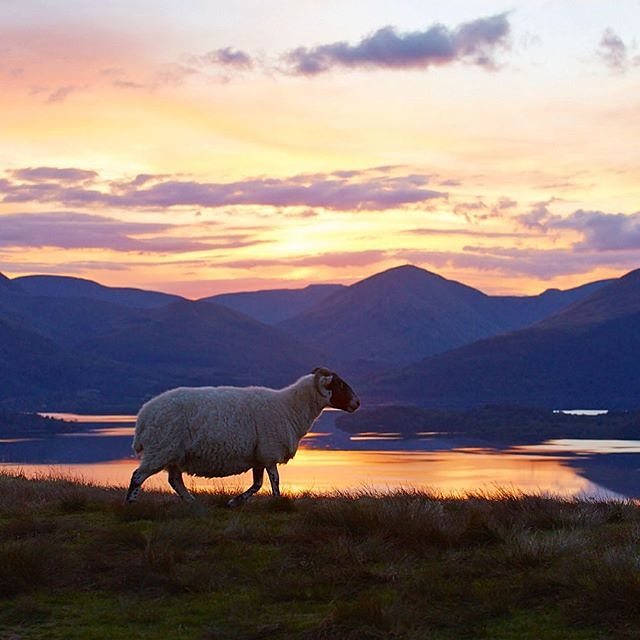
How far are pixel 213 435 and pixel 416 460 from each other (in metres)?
105

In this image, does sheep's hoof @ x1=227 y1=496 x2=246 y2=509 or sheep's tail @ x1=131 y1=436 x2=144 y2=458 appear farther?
sheep's tail @ x1=131 y1=436 x2=144 y2=458

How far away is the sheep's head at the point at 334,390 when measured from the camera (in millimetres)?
16406

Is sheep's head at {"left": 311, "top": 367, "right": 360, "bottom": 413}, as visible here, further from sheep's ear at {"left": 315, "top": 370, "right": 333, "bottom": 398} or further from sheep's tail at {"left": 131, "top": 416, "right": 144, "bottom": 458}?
sheep's tail at {"left": 131, "top": 416, "right": 144, "bottom": 458}

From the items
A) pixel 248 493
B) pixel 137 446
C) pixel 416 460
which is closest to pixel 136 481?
pixel 137 446

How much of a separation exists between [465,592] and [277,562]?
2081mm

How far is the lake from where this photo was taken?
255ft

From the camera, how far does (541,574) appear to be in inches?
356

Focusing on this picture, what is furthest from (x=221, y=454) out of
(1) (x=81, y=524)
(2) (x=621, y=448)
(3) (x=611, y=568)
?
(2) (x=621, y=448)

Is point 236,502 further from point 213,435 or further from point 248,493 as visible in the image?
point 213,435

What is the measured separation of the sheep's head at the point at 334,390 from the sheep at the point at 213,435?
969 mm

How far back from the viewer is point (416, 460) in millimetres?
117125

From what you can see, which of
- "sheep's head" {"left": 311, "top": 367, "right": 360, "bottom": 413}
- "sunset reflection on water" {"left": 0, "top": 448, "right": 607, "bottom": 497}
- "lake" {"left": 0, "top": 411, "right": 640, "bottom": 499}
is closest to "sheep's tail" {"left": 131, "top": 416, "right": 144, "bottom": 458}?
"sheep's head" {"left": 311, "top": 367, "right": 360, "bottom": 413}

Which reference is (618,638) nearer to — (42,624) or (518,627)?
(518,627)

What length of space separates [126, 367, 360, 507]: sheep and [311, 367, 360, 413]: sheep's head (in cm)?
97
